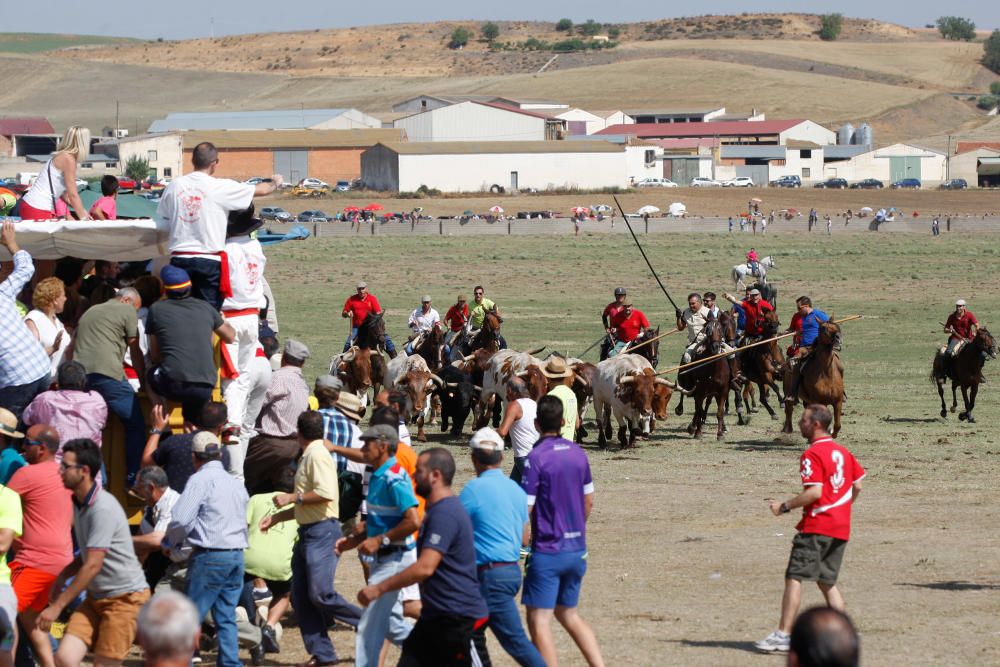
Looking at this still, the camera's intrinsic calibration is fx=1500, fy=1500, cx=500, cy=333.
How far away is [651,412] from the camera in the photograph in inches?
836

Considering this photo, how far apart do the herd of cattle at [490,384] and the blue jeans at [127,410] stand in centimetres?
913

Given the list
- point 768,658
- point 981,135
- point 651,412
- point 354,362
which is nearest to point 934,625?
point 768,658

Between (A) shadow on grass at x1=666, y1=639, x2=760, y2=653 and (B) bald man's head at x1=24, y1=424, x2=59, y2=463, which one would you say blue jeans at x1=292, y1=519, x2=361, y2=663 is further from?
(A) shadow on grass at x1=666, y1=639, x2=760, y2=653

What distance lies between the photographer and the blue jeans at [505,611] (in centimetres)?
907

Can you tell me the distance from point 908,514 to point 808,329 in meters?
6.87

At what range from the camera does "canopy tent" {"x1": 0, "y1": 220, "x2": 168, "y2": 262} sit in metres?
11.4

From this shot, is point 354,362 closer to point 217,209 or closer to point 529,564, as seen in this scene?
point 217,209

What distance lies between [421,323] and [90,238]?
43.2 feet

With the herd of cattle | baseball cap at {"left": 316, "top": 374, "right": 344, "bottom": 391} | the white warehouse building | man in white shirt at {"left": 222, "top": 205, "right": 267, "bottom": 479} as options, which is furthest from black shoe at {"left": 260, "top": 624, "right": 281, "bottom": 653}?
the white warehouse building

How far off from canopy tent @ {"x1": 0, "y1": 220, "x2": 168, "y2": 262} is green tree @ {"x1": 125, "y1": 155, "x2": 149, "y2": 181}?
9927 cm

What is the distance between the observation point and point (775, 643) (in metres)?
10.6

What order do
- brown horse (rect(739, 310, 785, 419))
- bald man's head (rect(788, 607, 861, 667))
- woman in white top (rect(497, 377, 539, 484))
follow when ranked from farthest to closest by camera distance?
brown horse (rect(739, 310, 785, 419)), woman in white top (rect(497, 377, 539, 484)), bald man's head (rect(788, 607, 861, 667))

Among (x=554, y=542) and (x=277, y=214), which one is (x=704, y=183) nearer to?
(x=277, y=214)

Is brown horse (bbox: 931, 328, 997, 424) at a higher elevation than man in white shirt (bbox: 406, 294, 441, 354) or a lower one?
lower
